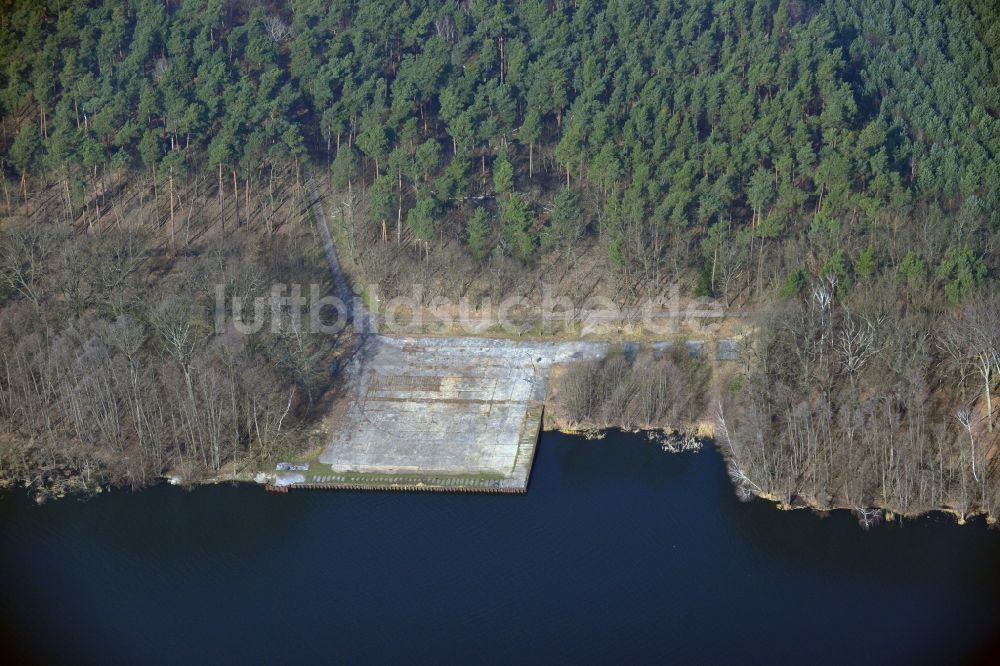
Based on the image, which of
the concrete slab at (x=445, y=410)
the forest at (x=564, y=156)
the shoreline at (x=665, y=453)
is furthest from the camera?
the forest at (x=564, y=156)

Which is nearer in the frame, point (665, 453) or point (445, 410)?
point (665, 453)

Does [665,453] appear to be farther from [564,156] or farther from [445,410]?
[564,156]

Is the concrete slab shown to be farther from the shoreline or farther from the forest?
the forest

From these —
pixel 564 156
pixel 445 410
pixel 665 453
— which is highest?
pixel 564 156

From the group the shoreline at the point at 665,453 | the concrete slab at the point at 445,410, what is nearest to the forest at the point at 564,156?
the shoreline at the point at 665,453

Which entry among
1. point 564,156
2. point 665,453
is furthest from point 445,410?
point 564,156

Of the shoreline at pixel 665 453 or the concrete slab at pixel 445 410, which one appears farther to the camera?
the concrete slab at pixel 445 410

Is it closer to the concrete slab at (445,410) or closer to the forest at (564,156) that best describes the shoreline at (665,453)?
the concrete slab at (445,410)

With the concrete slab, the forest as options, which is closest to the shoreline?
the concrete slab
